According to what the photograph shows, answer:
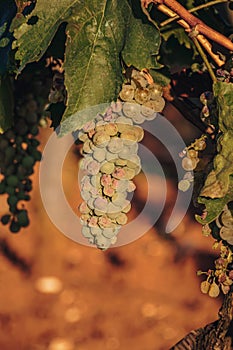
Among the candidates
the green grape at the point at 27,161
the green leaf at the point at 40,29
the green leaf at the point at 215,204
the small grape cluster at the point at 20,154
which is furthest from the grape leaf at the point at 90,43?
the green grape at the point at 27,161

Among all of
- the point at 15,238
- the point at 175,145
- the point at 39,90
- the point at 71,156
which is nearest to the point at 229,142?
the point at 175,145

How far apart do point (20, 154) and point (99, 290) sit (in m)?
2.41

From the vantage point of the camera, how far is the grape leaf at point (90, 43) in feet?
4.02

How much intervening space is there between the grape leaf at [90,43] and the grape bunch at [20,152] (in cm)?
64

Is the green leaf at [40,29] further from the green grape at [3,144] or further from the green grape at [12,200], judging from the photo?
the green grape at [12,200]

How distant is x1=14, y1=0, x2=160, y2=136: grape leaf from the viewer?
123 cm

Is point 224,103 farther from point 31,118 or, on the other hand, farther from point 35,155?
point 35,155

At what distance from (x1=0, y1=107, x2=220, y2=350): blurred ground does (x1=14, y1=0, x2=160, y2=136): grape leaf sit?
2.60 meters

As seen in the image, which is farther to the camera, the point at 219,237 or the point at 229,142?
the point at 219,237

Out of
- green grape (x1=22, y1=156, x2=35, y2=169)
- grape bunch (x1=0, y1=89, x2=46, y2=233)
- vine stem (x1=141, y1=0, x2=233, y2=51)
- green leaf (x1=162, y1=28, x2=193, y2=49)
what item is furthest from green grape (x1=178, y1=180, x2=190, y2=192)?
green grape (x1=22, y1=156, x2=35, y2=169)

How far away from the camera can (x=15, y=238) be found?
4.11 metres

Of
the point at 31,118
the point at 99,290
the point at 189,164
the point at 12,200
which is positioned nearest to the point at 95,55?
the point at 189,164

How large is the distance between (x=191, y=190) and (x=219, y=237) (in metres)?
0.09

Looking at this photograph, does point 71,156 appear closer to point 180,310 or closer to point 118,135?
point 180,310
